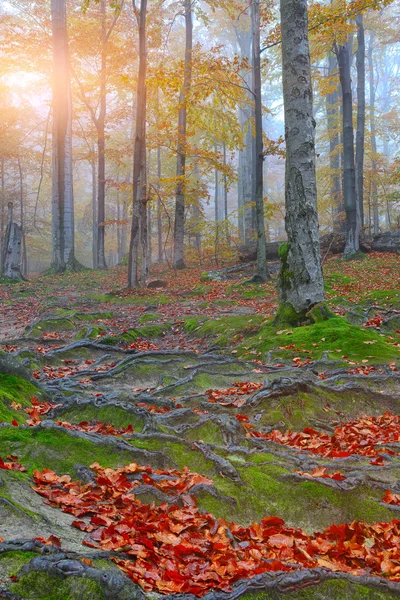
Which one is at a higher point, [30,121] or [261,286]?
[30,121]

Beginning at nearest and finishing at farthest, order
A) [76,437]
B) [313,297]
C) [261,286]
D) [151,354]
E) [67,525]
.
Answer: [67,525]
[76,437]
[151,354]
[313,297]
[261,286]

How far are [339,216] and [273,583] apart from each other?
21.2 metres

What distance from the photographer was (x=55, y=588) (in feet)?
5.67

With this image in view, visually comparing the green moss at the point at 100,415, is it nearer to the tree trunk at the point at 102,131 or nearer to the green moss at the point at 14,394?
the green moss at the point at 14,394

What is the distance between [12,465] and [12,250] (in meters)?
15.4

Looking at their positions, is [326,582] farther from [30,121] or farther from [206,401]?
[30,121]

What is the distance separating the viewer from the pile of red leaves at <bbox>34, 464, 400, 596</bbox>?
2261 millimetres

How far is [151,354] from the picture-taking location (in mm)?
6984

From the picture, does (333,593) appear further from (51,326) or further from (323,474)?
(51,326)

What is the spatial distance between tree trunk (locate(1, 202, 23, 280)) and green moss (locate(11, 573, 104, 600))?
1640 centimetres

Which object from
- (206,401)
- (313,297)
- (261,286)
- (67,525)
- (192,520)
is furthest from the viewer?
(261,286)

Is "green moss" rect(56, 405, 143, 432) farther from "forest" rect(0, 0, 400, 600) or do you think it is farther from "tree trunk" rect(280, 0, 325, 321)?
"tree trunk" rect(280, 0, 325, 321)

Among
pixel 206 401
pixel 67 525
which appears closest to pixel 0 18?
pixel 206 401

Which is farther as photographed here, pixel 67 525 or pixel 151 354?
pixel 151 354
